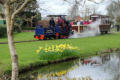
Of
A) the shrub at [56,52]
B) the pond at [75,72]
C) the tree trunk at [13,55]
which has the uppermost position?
the tree trunk at [13,55]

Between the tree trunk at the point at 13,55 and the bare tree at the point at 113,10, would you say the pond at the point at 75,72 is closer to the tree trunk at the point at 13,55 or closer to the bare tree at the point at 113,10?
the tree trunk at the point at 13,55

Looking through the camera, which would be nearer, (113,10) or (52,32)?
(52,32)

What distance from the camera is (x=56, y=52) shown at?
1630 cm

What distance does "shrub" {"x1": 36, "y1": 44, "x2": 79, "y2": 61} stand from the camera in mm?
15758

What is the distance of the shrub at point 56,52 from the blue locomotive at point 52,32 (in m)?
11.4

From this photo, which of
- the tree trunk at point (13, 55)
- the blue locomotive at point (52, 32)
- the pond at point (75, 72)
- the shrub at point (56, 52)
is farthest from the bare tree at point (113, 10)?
the tree trunk at point (13, 55)

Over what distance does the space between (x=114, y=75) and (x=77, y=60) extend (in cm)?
516

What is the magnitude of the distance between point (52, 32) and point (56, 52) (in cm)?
1358

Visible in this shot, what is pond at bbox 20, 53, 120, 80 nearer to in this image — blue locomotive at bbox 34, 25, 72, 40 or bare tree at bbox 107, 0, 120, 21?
blue locomotive at bbox 34, 25, 72, 40

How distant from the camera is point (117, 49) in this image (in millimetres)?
22734

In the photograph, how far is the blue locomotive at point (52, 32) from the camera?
29156mm

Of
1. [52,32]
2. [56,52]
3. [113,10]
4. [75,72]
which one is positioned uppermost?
[113,10]

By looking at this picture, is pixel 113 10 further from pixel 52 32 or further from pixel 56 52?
pixel 56 52

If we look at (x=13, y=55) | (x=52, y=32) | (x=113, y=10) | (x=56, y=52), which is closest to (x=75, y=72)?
Answer: (x=56, y=52)
